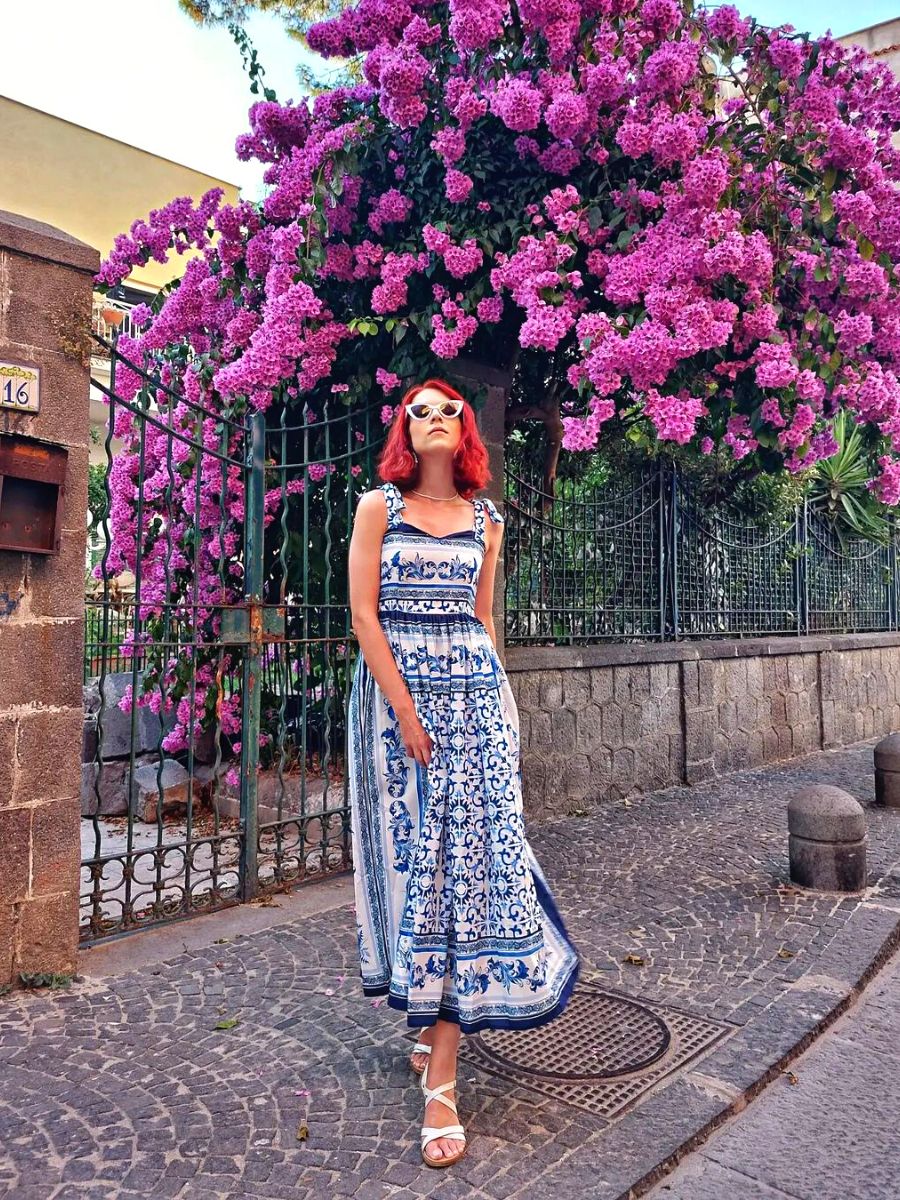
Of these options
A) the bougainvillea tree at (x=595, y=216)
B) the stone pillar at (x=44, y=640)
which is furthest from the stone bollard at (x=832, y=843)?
the stone pillar at (x=44, y=640)

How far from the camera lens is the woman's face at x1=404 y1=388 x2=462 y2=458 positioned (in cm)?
253

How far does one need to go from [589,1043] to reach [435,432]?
78.9 inches

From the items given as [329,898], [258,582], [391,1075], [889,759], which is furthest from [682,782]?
[391,1075]

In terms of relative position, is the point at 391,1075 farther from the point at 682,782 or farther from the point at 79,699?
the point at 682,782

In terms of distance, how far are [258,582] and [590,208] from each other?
2.61m

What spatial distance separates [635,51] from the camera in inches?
175

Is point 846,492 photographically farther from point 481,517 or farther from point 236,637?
point 481,517

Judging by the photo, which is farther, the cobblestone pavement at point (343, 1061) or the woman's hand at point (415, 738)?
the woman's hand at point (415, 738)

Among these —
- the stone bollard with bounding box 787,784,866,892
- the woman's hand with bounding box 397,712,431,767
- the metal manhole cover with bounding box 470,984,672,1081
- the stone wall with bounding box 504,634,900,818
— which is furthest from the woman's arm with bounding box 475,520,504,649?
the stone wall with bounding box 504,634,900,818

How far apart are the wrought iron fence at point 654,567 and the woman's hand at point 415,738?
3939mm

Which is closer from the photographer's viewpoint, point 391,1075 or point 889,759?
point 391,1075

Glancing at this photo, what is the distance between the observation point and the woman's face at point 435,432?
2525mm

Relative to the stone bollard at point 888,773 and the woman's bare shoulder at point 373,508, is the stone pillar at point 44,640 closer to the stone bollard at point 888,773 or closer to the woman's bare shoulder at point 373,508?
the woman's bare shoulder at point 373,508

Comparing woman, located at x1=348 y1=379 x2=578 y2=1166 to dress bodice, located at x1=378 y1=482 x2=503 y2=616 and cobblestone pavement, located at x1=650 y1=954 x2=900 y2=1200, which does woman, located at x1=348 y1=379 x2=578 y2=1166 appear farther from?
cobblestone pavement, located at x1=650 y1=954 x2=900 y2=1200
